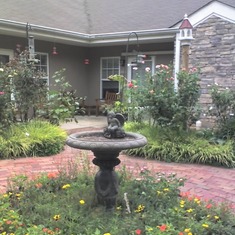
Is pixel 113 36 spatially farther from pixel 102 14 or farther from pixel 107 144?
pixel 107 144

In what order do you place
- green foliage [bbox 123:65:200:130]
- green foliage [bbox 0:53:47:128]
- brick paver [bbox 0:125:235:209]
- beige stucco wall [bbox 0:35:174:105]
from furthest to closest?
beige stucco wall [bbox 0:35:174:105] → green foliage [bbox 0:53:47:128] → green foliage [bbox 123:65:200:130] → brick paver [bbox 0:125:235:209]

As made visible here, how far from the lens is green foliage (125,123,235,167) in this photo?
5.88 metres

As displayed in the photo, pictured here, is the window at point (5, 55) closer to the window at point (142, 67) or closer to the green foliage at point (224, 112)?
the window at point (142, 67)

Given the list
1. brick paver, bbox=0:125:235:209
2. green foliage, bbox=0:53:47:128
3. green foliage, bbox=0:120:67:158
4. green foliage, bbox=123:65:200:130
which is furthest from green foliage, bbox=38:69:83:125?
green foliage, bbox=123:65:200:130

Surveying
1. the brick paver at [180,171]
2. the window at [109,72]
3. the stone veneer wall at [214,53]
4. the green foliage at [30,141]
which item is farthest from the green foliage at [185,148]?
the window at [109,72]

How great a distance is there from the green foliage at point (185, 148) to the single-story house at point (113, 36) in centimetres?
267

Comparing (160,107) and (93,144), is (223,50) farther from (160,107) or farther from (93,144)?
(93,144)

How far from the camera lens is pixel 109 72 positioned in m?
12.9

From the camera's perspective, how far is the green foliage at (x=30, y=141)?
6.09 metres

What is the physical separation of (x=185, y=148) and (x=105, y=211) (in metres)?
3.10

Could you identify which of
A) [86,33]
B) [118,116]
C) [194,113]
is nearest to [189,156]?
[194,113]

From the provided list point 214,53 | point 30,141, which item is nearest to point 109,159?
point 30,141

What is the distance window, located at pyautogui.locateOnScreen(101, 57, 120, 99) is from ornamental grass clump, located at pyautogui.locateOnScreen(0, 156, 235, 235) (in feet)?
29.2

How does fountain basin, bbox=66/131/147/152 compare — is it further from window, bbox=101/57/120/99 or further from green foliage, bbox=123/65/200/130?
window, bbox=101/57/120/99
